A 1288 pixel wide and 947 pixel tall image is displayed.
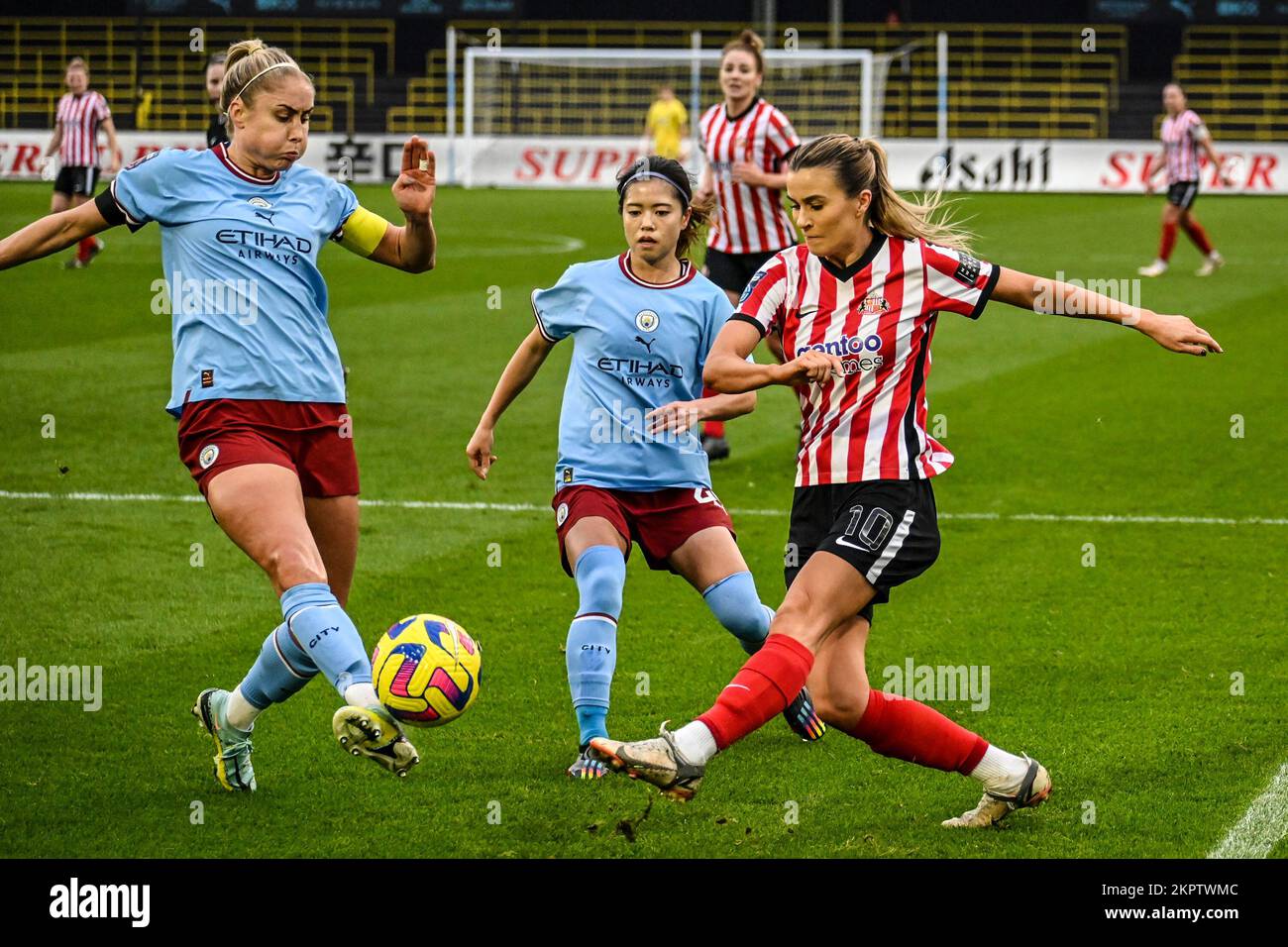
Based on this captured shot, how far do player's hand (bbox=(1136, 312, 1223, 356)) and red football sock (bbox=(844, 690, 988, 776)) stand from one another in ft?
3.94

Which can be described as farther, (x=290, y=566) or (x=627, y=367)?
(x=627, y=367)

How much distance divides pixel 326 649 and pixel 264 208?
1.38 meters

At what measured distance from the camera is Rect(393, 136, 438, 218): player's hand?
16.9 ft

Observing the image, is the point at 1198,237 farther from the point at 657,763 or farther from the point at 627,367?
the point at 657,763

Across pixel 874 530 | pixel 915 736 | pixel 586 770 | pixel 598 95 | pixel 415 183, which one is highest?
pixel 598 95

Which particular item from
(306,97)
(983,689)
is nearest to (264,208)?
(306,97)

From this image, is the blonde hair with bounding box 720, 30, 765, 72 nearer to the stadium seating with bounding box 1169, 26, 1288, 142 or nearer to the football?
the football

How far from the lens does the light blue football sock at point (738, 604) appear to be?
18.4ft

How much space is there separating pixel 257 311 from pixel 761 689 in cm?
184

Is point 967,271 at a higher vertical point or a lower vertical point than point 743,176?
lower

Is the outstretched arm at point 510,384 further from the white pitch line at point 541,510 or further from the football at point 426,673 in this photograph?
the white pitch line at point 541,510

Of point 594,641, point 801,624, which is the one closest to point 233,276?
point 594,641

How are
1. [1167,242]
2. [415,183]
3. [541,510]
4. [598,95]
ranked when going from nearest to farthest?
1. [415,183]
2. [541,510]
3. [1167,242]
4. [598,95]

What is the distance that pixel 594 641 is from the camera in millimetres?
5387
